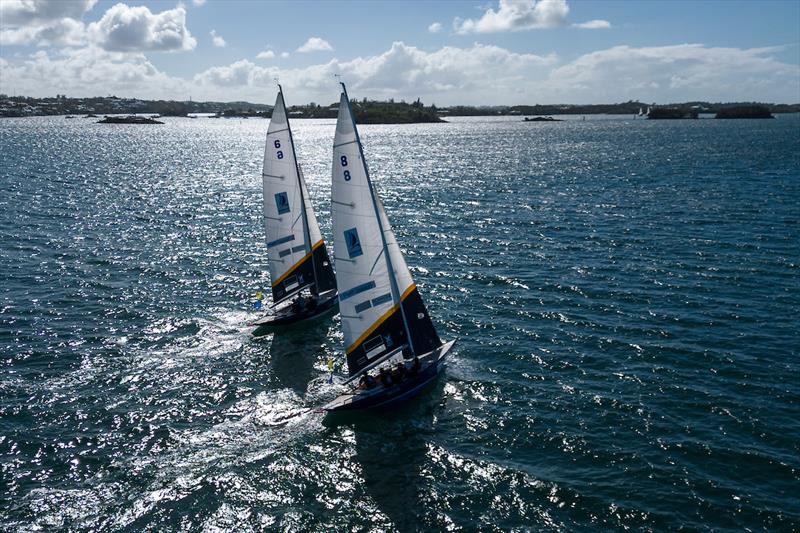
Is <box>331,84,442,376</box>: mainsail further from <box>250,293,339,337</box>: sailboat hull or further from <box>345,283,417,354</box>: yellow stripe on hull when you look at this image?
<box>250,293,339,337</box>: sailboat hull

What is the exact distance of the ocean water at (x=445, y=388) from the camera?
25.7 metres

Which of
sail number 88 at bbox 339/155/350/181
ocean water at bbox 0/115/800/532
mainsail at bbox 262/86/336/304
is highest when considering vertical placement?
sail number 88 at bbox 339/155/350/181

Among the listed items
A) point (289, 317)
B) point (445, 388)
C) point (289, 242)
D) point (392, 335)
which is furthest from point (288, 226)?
point (445, 388)

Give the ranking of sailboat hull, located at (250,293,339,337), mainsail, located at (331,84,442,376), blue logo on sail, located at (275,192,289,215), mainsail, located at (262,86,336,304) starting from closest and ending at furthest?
mainsail, located at (331,84,442,376) < mainsail, located at (262,86,336,304) < sailboat hull, located at (250,293,339,337) < blue logo on sail, located at (275,192,289,215)

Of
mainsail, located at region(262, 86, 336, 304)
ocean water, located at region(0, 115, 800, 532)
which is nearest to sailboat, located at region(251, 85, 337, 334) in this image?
mainsail, located at region(262, 86, 336, 304)

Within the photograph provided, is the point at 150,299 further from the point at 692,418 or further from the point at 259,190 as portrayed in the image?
the point at 259,190

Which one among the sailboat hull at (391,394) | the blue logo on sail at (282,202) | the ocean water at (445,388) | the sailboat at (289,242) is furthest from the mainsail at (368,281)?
the blue logo on sail at (282,202)

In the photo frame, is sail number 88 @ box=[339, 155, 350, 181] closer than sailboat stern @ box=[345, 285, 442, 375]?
Yes

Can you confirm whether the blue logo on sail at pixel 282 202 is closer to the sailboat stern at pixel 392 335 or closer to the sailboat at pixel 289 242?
the sailboat at pixel 289 242

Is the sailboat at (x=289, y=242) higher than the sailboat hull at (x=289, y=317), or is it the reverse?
the sailboat at (x=289, y=242)

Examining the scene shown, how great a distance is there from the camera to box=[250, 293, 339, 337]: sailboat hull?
148ft

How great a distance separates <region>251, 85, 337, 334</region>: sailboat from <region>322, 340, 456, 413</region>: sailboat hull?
13.9 m

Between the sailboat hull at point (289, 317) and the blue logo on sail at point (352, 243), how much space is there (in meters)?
13.0

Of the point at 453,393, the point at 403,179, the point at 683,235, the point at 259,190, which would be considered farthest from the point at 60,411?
the point at 403,179
